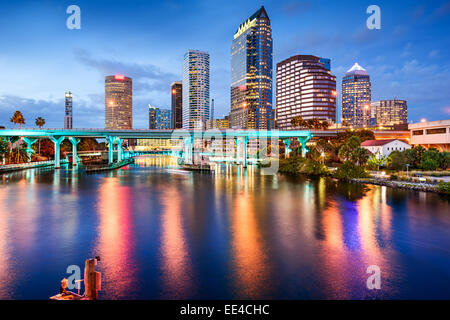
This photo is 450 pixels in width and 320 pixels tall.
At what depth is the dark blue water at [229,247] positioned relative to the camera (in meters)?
12.4

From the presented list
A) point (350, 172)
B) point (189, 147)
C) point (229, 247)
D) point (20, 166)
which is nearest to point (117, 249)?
point (229, 247)

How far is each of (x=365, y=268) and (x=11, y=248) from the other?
67.6ft

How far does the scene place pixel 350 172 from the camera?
5644 cm

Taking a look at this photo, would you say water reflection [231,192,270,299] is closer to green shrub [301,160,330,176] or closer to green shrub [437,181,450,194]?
green shrub [437,181,450,194]

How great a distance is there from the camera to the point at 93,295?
33.1 ft

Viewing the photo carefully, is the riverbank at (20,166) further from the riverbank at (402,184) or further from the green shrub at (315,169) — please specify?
the riverbank at (402,184)

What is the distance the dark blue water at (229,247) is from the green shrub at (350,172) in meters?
22.0

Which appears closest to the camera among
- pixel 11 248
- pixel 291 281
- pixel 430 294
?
pixel 430 294

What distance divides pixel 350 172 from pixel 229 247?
46.5 m

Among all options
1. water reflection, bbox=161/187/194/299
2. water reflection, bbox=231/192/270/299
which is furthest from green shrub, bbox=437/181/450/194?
water reflection, bbox=161/187/194/299

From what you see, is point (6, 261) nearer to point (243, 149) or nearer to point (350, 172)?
point (350, 172)

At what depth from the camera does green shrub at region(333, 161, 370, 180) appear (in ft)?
181

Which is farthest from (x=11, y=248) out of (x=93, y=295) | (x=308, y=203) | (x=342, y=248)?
(x=308, y=203)
